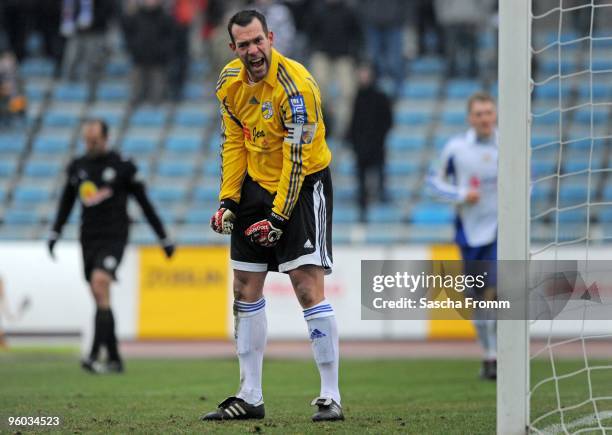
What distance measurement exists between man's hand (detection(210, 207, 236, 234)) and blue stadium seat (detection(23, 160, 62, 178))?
524 inches

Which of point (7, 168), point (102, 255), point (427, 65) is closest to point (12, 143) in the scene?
point (7, 168)

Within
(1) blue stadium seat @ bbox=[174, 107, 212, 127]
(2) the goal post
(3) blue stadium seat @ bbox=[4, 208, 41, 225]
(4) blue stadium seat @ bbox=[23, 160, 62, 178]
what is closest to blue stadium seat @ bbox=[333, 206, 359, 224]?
(1) blue stadium seat @ bbox=[174, 107, 212, 127]

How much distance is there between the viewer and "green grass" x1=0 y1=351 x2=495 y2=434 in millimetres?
6230

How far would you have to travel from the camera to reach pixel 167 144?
20.1 metres

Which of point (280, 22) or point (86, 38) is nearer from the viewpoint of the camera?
point (280, 22)

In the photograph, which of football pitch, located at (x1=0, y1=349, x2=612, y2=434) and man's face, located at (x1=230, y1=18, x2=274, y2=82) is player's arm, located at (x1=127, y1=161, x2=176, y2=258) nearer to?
football pitch, located at (x1=0, y1=349, x2=612, y2=434)

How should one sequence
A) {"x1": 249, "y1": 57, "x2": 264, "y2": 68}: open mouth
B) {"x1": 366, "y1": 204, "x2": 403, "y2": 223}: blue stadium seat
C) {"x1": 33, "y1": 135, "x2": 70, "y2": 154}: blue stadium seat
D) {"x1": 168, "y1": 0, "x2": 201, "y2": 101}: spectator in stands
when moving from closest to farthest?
{"x1": 249, "y1": 57, "x2": 264, "y2": 68}: open mouth → {"x1": 366, "y1": 204, "x2": 403, "y2": 223}: blue stadium seat → {"x1": 168, "y1": 0, "x2": 201, "y2": 101}: spectator in stands → {"x1": 33, "y1": 135, "x2": 70, "y2": 154}: blue stadium seat

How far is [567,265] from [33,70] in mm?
15851

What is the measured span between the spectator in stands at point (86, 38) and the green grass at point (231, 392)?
863cm

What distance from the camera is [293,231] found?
652 centimetres

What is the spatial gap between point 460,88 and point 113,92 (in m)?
5.94

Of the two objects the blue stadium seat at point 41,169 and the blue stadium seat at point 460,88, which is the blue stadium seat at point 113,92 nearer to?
the blue stadium seat at point 41,169

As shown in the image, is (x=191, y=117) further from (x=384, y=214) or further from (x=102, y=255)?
(x=102, y=255)

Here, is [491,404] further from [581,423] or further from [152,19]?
[152,19]
